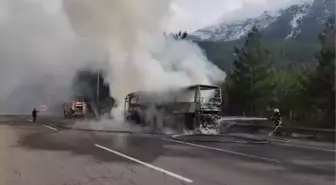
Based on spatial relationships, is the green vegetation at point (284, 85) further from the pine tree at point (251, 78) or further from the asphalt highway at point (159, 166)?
the asphalt highway at point (159, 166)

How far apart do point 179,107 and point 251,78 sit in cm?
1415

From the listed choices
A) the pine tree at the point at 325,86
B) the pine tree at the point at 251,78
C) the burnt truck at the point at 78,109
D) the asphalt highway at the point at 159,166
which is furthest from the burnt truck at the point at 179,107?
the burnt truck at the point at 78,109

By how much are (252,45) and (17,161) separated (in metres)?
33.9

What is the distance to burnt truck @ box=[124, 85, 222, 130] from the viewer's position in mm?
28766

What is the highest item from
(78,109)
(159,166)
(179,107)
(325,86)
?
(325,86)

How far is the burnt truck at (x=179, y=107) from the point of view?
28766mm

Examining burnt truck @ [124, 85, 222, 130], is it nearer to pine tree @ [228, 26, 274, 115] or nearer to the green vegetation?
the green vegetation

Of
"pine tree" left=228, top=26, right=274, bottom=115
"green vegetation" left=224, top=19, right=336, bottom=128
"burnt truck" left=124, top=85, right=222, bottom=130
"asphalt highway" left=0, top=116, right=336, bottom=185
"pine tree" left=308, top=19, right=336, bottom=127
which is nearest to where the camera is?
"asphalt highway" left=0, top=116, right=336, bottom=185

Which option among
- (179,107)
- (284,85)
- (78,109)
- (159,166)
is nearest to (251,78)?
(284,85)

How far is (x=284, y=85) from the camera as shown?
42875mm

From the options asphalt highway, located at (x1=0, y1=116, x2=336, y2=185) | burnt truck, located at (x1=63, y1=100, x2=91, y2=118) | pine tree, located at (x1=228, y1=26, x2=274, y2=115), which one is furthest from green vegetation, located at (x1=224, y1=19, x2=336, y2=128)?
burnt truck, located at (x1=63, y1=100, x2=91, y2=118)

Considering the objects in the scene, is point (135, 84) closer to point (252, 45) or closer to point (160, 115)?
point (160, 115)

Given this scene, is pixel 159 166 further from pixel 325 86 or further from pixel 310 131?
pixel 325 86

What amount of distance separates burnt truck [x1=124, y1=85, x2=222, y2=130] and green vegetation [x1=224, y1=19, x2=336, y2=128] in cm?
618
